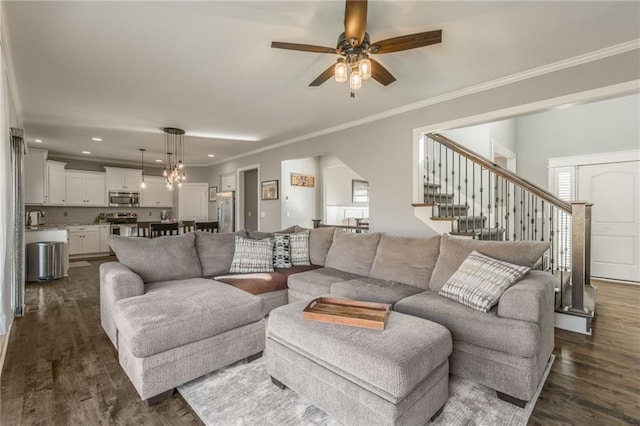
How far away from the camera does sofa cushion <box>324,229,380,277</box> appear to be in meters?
3.26

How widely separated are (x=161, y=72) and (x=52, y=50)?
2.72 feet

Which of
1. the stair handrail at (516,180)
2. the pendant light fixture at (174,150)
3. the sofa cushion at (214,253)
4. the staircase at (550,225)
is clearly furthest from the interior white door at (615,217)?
the pendant light fixture at (174,150)

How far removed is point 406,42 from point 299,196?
16.4ft

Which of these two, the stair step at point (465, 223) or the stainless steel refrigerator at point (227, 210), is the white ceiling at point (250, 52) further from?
the stainless steel refrigerator at point (227, 210)

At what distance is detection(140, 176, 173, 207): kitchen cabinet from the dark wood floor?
5.56 m

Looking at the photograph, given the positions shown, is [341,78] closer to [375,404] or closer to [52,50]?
[375,404]

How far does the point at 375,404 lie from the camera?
4.56 ft

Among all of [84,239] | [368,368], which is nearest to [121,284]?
[368,368]

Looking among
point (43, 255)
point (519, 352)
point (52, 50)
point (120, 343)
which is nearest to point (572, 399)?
point (519, 352)

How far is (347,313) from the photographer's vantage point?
Result: 72.3 inches

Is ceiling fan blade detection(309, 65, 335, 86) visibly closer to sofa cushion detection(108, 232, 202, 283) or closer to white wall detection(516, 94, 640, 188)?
sofa cushion detection(108, 232, 202, 283)

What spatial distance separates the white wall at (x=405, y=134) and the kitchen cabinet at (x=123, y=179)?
496 cm

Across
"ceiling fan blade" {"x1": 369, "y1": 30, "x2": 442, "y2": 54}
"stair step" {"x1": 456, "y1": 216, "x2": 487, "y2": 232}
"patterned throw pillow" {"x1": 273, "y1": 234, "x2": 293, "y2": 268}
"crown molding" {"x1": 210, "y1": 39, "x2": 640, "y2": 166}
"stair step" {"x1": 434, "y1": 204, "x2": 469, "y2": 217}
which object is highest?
"crown molding" {"x1": 210, "y1": 39, "x2": 640, "y2": 166}

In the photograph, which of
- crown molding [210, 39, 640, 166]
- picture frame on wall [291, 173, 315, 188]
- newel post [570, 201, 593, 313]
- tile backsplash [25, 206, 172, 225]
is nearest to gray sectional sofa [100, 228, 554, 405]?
newel post [570, 201, 593, 313]
